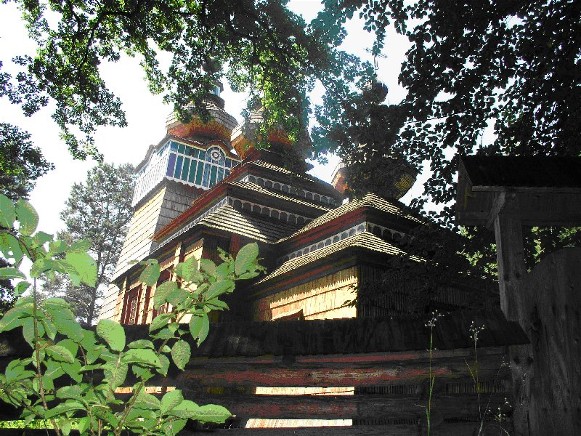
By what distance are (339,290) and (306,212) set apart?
293 inches

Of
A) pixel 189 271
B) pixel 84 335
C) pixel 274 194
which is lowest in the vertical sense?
pixel 84 335

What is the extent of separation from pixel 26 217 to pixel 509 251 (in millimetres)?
3842

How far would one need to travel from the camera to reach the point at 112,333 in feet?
5.14

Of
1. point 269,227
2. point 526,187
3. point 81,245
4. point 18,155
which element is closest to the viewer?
point 81,245

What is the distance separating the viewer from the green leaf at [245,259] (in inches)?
66.3

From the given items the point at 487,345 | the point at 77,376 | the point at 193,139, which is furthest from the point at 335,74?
the point at 193,139

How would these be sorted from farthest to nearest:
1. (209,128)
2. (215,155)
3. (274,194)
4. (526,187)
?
(209,128), (215,155), (274,194), (526,187)

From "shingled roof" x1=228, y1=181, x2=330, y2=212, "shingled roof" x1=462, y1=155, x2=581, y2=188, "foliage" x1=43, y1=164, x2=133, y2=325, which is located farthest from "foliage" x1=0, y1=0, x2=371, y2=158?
"foliage" x1=43, y1=164, x2=133, y2=325

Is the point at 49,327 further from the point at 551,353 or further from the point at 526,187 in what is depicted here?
the point at 526,187

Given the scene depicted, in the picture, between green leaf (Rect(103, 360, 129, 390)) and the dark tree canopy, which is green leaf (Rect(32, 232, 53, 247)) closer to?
green leaf (Rect(103, 360, 129, 390))

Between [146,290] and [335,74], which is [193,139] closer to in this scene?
[146,290]

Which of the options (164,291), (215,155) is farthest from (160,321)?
(215,155)

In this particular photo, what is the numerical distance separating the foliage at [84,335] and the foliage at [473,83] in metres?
7.80

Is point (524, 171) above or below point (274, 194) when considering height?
below
